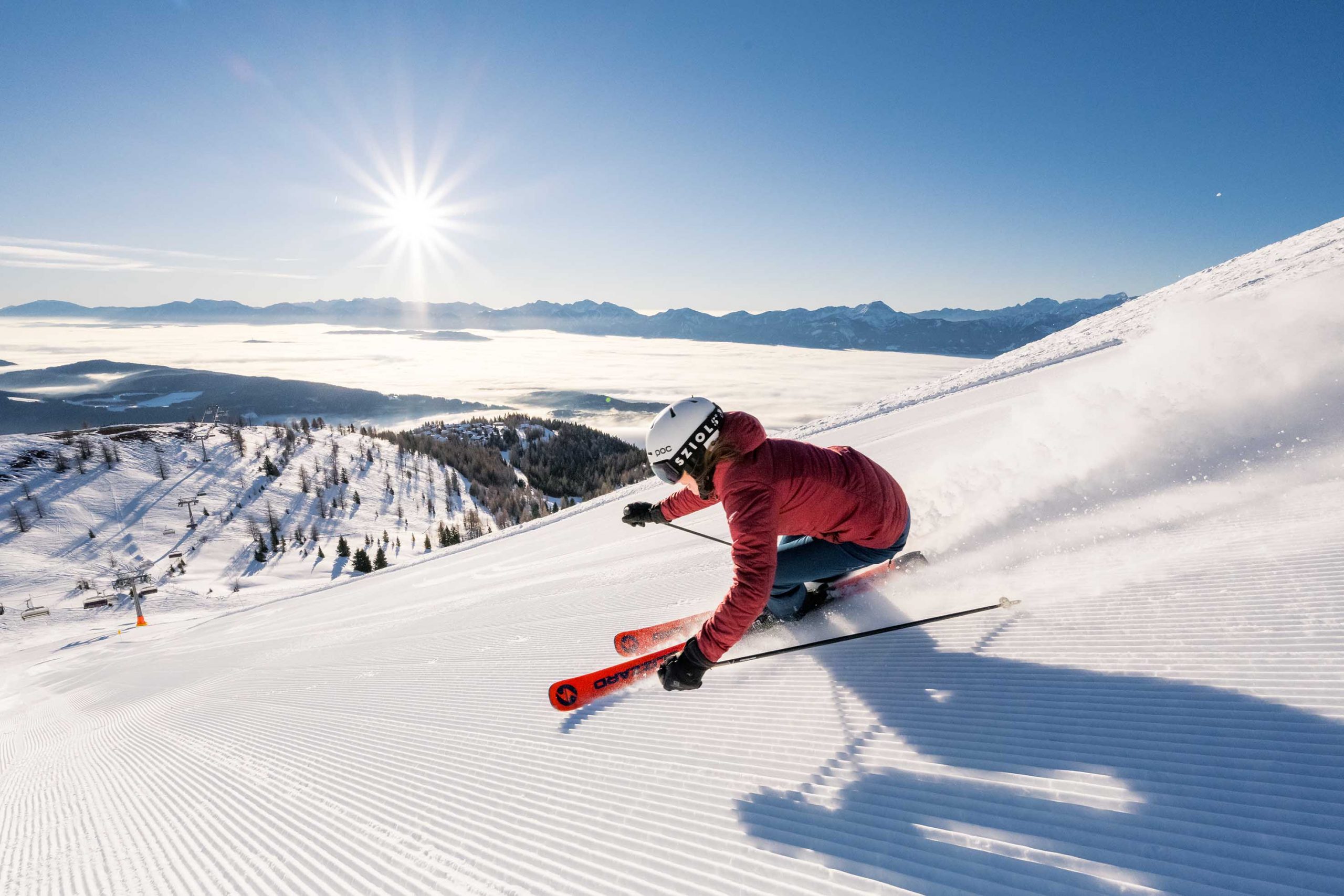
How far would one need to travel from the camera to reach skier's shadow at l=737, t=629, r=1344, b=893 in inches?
69.1

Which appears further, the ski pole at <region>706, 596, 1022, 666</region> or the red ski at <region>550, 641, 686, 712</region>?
the red ski at <region>550, 641, 686, 712</region>

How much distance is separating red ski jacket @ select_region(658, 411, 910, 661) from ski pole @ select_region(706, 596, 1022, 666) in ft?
1.25

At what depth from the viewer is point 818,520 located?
3.82 m

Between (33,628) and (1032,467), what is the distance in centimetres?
7149

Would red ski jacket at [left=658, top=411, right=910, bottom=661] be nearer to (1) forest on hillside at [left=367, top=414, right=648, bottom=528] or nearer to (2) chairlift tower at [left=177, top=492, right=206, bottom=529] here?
(1) forest on hillside at [left=367, top=414, right=648, bottom=528]

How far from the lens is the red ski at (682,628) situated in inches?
183

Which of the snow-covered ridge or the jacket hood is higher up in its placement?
the snow-covered ridge

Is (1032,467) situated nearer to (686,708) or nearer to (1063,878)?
(686,708)

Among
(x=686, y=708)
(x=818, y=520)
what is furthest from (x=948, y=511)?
(x=686, y=708)

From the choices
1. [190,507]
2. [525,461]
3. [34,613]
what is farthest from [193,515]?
[525,461]

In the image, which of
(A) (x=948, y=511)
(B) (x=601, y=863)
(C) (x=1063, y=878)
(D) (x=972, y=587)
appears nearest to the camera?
(C) (x=1063, y=878)

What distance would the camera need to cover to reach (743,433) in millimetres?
3490

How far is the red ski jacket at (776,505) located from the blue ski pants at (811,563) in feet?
0.27

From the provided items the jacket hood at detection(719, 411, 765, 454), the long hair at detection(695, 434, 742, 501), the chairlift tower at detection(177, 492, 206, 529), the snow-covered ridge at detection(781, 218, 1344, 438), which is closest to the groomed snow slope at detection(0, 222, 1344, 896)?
the long hair at detection(695, 434, 742, 501)
